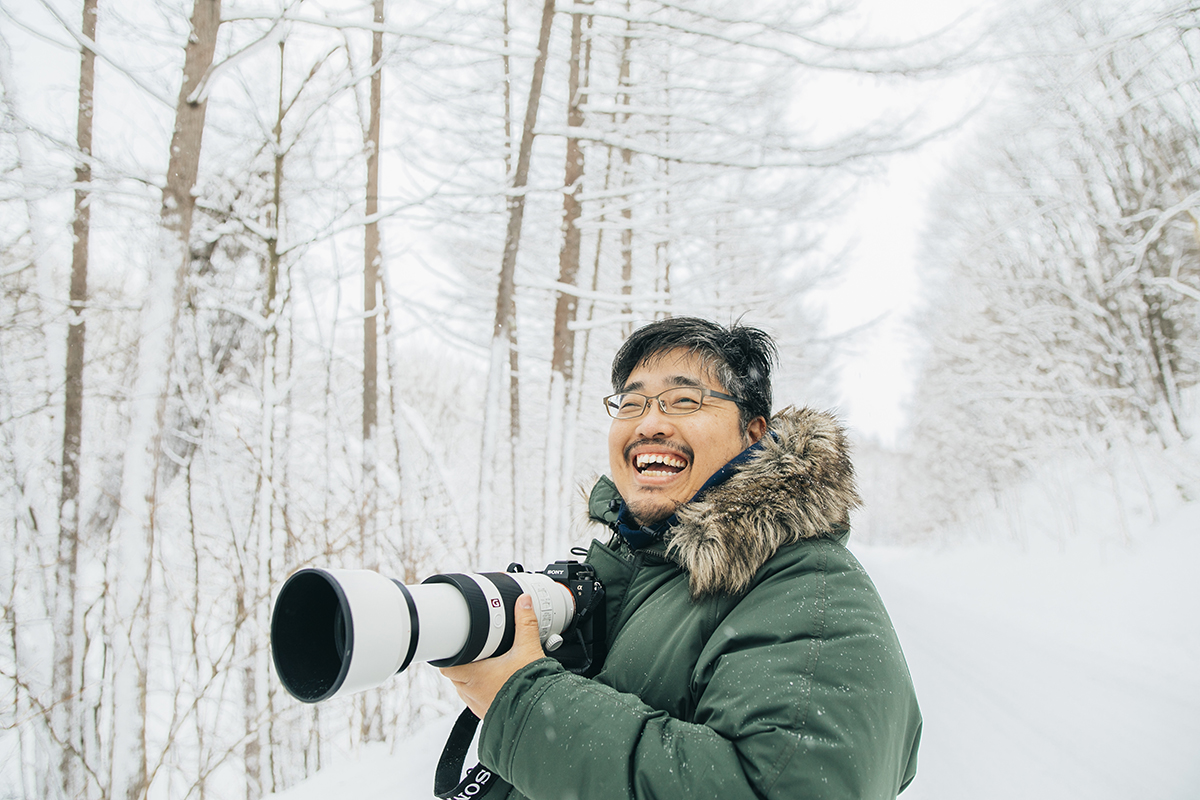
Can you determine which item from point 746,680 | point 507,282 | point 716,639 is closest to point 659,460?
point 716,639

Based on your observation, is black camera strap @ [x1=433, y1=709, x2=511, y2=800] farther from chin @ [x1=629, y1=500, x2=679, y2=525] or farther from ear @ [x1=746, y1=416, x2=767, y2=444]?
ear @ [x1=746, y1=416, x2=767, y2=444]

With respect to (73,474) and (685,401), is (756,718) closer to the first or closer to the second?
(685,401)

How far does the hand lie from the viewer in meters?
0.99

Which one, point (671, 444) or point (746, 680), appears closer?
point (746, 680)

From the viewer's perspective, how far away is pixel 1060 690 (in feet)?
13.0

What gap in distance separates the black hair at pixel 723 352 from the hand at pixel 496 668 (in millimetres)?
657

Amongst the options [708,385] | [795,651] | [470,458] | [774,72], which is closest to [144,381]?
[708,385]

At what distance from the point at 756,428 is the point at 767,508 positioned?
1.54ft

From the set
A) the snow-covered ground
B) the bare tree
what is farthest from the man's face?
the bare tree

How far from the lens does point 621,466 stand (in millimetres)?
1464

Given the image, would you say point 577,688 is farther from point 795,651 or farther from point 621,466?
point 621,466

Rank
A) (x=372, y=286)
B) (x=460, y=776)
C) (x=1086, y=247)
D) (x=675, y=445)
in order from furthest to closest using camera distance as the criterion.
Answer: (x=1086, y=247), (x=372, y=286), (x=675, y=445), (x=460, y=776)

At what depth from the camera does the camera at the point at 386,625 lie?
2.81 ft

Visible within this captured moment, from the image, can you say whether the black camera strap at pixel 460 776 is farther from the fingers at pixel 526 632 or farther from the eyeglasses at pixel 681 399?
the eyeglasses at pixel 681 399
